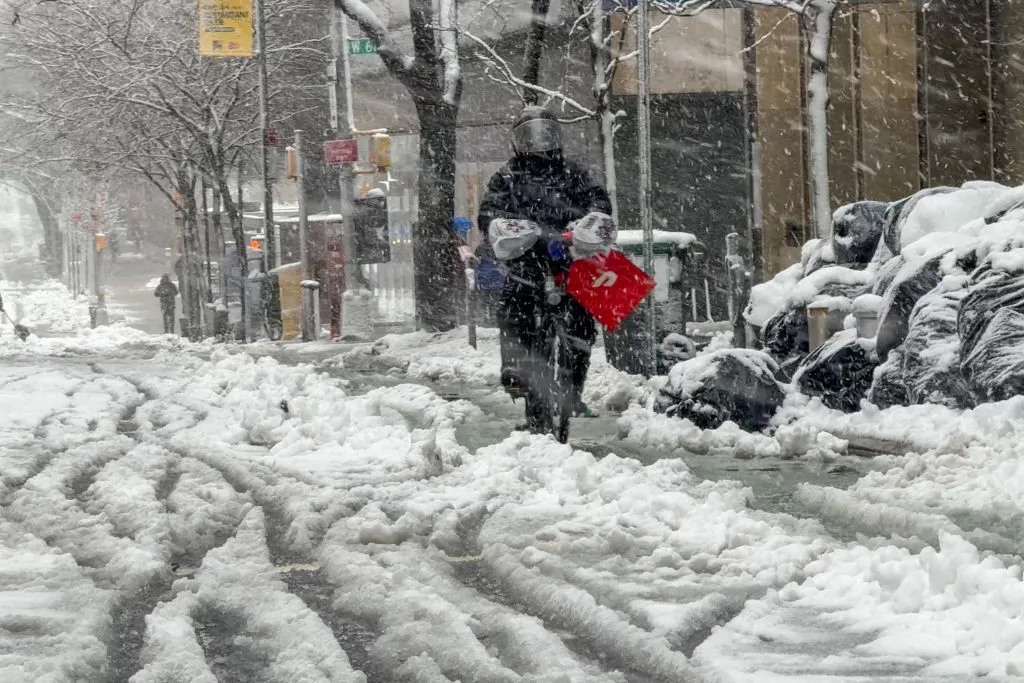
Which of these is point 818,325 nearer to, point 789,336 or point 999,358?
point 789,336

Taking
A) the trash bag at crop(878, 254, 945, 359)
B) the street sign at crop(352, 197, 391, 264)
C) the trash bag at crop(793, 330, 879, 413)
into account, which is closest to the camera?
the trash bag at crop(878, 254, 945, 359)

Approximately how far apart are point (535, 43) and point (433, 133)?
212 cm

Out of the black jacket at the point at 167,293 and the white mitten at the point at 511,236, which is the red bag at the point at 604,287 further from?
the black jacket at the point at 167,293

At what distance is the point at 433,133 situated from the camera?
74.2 feet

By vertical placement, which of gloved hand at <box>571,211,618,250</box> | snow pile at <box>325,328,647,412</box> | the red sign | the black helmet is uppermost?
the red sign

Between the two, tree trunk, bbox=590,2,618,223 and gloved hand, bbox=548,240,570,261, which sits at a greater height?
tree trunk, bbox=590,2,618,223

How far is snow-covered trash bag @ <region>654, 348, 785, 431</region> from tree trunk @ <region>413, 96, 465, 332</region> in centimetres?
1283

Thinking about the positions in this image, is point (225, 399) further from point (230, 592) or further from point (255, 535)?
point (230, 592)

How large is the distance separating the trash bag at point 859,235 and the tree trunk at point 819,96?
5163 millimetres

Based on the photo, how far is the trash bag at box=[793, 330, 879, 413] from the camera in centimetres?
1026

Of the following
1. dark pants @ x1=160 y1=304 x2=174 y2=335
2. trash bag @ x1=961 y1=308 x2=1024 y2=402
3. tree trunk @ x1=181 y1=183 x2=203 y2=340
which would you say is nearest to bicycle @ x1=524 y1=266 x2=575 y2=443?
trash bag @ x1=961 y1=308 x2=1024 y2=402

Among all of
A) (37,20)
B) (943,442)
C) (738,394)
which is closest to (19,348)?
(37,20)

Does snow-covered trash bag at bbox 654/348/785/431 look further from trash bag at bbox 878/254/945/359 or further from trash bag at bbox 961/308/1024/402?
trash bag at bbox 961/308/1024/402

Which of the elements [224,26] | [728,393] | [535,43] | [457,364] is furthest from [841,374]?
[224,26]
